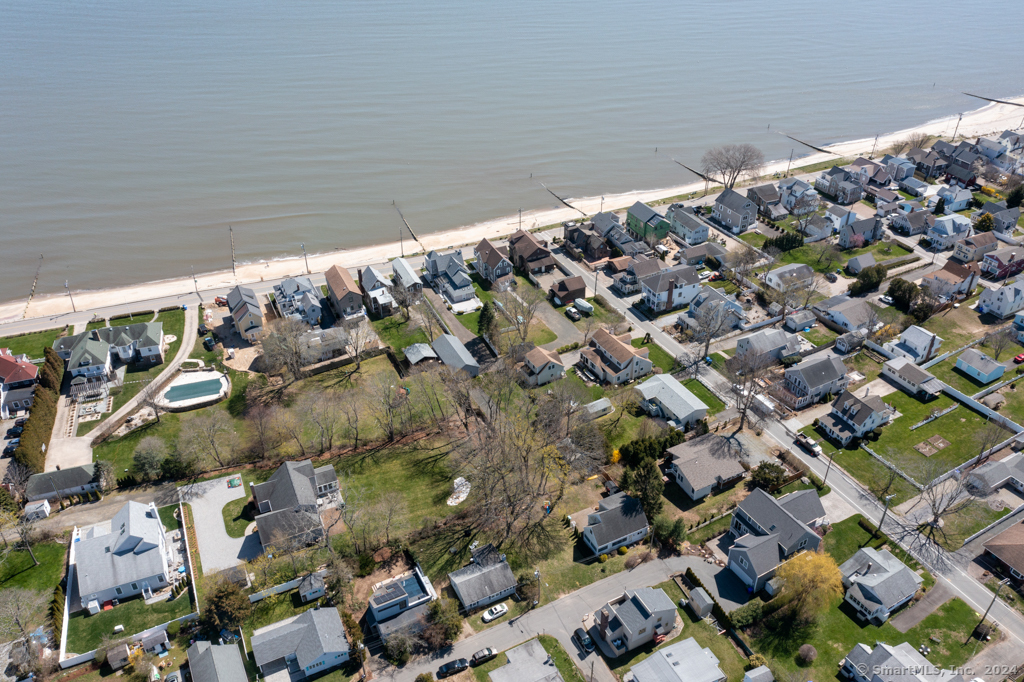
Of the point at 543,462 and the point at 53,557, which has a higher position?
the point at 53,557

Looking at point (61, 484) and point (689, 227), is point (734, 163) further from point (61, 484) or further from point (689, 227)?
point (61, 484)

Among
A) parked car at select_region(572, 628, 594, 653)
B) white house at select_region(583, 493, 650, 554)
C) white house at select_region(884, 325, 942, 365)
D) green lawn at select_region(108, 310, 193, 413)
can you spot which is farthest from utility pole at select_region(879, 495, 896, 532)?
green lawn at select_region(108, 310, 193, 413)

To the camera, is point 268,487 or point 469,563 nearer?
point 469,563

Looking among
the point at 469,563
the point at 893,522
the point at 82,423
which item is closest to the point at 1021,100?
the point at 893,522

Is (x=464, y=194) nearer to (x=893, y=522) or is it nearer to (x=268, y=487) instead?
(x=268, y=487)

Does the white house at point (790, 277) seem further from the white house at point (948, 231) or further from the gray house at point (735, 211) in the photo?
the white house at point (948, 231)

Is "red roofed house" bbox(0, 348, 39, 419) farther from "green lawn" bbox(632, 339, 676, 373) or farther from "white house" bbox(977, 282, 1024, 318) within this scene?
"white house" bbox(977, 282, 1024, 318)

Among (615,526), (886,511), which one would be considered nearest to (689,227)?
(886,511)
